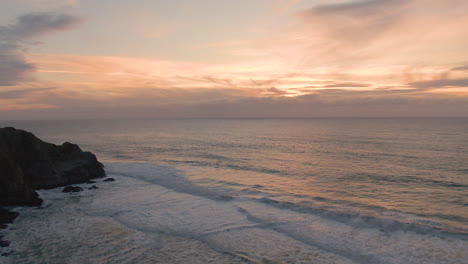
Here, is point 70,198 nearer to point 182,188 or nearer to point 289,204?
point 182,188

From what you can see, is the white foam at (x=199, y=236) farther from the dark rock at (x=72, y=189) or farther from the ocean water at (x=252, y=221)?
the dark rock at (x=72, y=189)

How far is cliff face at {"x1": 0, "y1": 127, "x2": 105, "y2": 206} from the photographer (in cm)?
1745

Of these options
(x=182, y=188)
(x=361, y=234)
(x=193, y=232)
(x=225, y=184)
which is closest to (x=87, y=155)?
(x=182, y=188)

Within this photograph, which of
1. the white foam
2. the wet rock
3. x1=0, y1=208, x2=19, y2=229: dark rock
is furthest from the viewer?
the wet rock

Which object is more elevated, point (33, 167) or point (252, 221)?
point (33, 167)

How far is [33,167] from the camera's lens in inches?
898

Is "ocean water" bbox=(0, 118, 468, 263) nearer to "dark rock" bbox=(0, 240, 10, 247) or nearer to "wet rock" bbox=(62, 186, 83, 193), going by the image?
"dark rock" bbox=(0, 240, 10, 247)

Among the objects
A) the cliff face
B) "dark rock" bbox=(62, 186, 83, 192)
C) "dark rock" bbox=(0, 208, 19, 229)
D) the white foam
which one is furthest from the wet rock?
"dark rock" bbox=(0, 208, 19, 229)

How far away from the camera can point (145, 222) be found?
1524 centimetres

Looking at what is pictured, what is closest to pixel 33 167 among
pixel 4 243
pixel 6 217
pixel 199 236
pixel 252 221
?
pixel 6 217

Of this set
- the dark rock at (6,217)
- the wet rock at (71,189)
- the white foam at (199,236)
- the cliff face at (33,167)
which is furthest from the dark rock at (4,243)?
the wet rock at (71,189)

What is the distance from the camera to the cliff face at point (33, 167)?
17.5 m

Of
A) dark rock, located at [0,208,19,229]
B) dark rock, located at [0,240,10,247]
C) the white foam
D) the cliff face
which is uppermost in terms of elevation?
the cliff face

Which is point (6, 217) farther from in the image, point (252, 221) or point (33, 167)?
point (252, 221)
